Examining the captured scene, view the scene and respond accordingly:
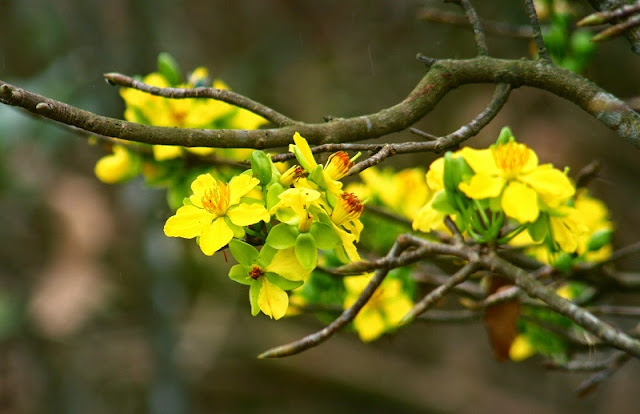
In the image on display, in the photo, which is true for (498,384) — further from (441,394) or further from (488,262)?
(488,262)

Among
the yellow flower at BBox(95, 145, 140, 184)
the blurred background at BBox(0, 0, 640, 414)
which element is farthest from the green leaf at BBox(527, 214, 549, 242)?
the blurred background at BBox(0, 0, 640, 414)

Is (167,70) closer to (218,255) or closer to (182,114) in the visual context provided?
(182,114)

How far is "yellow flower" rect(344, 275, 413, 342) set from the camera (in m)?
1.45

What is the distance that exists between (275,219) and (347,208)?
0.09 metres

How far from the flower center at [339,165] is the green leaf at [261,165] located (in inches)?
2.8

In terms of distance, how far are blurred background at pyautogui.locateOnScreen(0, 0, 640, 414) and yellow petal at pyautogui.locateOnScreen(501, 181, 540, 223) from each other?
2092 millimetres

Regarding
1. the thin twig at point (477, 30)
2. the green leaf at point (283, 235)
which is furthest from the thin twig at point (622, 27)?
the green leaf at point (283, 235)

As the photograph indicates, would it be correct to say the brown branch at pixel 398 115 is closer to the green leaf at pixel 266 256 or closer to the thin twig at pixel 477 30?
the thin twig at pixel 477 30

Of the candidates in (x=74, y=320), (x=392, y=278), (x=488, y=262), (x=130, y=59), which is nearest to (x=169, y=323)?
(x=130, y=59)

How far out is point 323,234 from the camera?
2.84 feet

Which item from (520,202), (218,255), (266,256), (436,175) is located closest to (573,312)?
(520,202)

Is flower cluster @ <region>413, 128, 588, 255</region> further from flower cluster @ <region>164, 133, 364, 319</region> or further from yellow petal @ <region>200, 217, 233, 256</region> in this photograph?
yellow petal @ <region>200, 217, 233, 256</region>

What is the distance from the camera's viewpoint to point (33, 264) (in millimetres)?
4250

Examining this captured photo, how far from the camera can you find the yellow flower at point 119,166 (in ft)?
4.56
